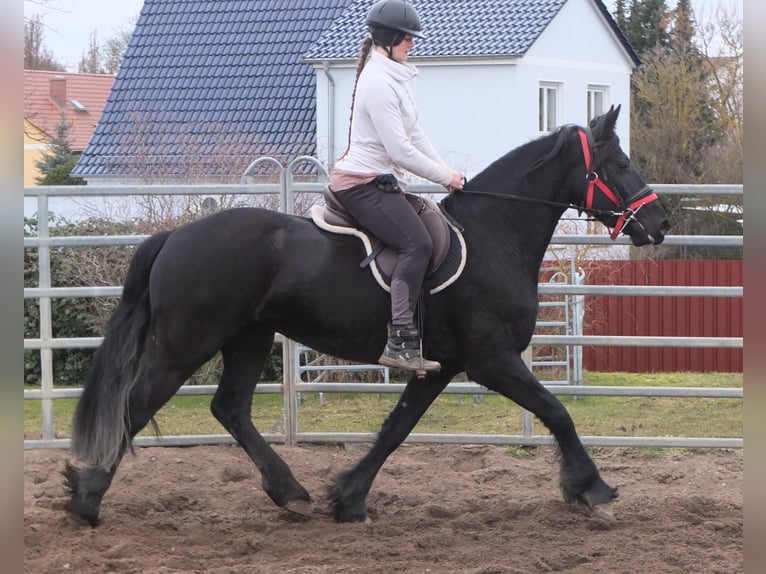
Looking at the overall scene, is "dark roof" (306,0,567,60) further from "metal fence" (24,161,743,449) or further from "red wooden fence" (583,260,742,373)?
"metal fence" (24,161,743,449)

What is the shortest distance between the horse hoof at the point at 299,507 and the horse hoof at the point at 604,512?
1.53m

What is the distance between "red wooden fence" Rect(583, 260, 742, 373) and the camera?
14.1m

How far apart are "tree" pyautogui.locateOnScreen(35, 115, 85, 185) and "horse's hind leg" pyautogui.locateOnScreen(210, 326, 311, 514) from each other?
72.7 ft

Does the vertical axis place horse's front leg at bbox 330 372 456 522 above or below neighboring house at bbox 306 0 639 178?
below

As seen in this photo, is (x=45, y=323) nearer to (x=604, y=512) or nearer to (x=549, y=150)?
(x=549, y=150)

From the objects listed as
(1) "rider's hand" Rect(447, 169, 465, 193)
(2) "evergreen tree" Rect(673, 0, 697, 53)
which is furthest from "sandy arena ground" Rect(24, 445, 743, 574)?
(2) "evergreen tree" Rect(673, 0, 697, 53)

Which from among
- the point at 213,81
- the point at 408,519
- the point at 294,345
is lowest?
the point at 408,519

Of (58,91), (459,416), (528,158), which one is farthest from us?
(58,91)

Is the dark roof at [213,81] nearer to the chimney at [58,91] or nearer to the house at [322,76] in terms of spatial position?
the house at [322,76]

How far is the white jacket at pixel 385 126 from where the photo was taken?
4910mm

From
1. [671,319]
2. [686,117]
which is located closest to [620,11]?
[686,117]

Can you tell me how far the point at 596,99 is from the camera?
28391 millimetres

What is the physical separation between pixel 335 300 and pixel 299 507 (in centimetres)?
120
